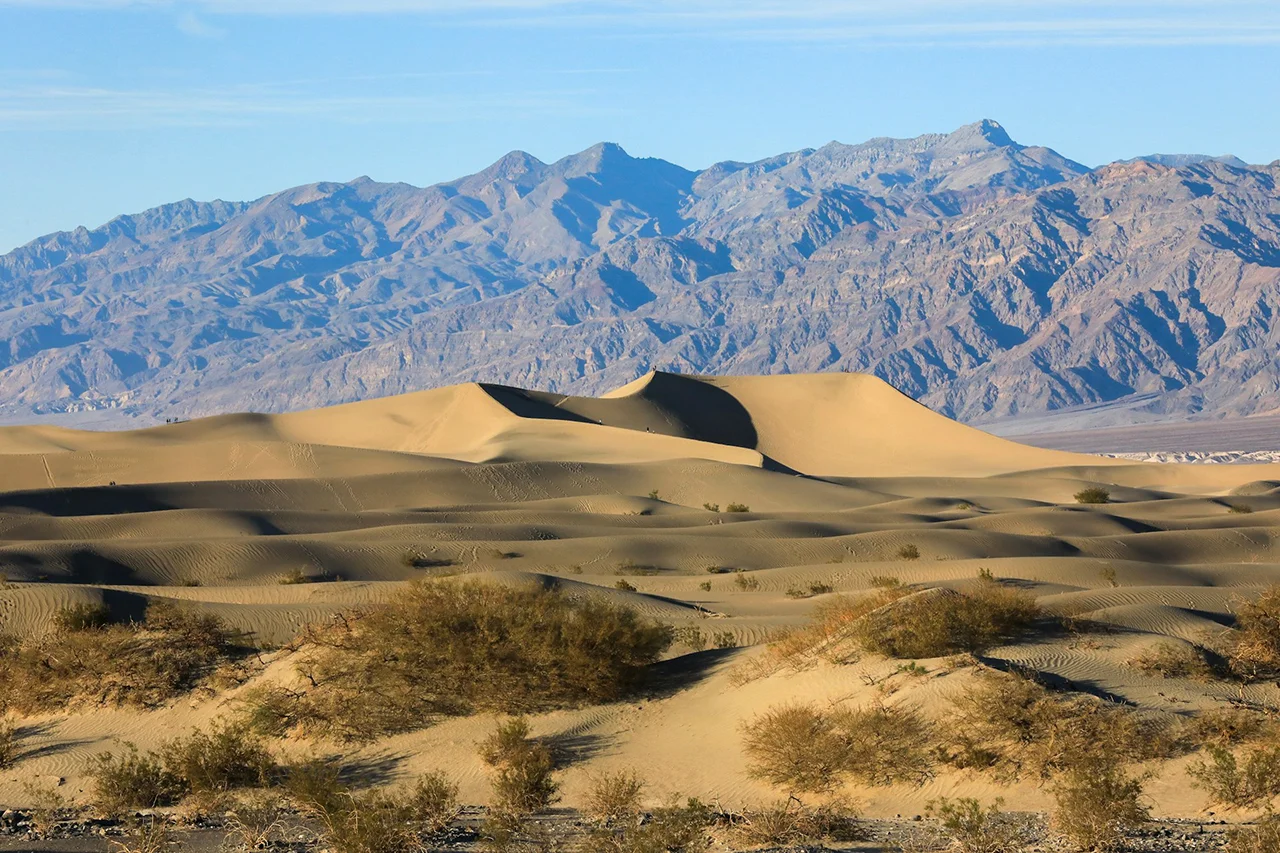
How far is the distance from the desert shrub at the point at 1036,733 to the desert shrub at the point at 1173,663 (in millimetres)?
2164

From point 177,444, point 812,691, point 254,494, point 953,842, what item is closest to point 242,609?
point 812,691

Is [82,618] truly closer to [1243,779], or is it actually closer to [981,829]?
[981,829]

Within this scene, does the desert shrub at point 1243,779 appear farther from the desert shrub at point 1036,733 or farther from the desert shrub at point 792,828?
the desert shrub at point 792,828

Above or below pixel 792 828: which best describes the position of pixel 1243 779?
above

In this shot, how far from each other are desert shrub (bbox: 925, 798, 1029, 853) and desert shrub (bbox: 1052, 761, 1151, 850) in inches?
15.8

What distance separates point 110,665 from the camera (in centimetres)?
2105

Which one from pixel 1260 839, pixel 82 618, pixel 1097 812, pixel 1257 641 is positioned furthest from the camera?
pixel 82 618

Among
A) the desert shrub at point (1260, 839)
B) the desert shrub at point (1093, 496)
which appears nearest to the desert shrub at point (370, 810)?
the desert shrub at point (1260, 839)

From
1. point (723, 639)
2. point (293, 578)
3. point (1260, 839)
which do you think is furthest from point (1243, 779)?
point (293, 578)

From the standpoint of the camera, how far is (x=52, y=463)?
65.6 meters

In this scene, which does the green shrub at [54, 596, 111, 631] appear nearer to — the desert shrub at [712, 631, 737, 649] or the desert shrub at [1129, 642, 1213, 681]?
the desert shrub at [712, 631, 737, 649]

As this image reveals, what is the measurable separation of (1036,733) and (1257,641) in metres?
5.62

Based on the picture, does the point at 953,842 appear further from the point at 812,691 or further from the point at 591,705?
the point at 591,705

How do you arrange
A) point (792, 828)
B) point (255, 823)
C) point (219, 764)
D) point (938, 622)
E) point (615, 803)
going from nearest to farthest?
point (792, 828), point (255, 823), point (615, 803), point (219, 764), point (938, 622)
